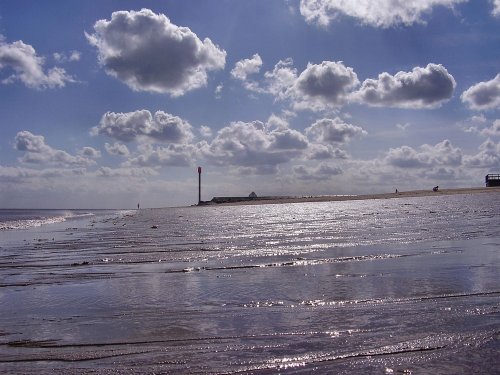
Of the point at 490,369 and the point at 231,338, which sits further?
the point at 231,338

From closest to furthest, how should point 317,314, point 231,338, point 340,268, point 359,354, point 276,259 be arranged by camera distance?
point 359,354 < point 231,338 < point 317,314 < point 340,268 < point 276,259

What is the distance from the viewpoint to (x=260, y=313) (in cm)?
750

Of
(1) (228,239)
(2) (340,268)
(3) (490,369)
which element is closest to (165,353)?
(3) (490,369)

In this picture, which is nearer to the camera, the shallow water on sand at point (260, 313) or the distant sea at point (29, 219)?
the shallow water on sand at point (260, 313)

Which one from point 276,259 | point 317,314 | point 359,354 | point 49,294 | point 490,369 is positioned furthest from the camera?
point 276,259

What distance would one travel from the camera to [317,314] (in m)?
7.27

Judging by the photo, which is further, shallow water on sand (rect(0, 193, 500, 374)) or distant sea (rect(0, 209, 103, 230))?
distant sea (rect(0, 209, 103, 230))

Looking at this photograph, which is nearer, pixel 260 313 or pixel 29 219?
pixel 260 313

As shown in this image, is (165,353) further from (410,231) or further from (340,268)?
(410,231)

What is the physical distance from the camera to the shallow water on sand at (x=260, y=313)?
5.36 m

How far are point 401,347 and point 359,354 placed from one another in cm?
56

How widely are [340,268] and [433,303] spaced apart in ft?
14.0

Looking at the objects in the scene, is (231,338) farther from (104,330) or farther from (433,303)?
(433,303)

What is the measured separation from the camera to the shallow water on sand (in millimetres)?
5359
